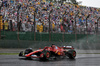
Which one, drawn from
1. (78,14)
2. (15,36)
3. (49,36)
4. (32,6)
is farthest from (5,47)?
(78,14)

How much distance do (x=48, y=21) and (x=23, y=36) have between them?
3558mm

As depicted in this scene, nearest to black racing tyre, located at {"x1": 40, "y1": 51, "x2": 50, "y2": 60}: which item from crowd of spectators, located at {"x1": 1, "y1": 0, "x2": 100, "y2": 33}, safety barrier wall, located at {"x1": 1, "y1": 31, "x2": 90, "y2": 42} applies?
crowd of spectators, located at {"x1": 1, "y1": 0, "x2": 100, "y2": 33}

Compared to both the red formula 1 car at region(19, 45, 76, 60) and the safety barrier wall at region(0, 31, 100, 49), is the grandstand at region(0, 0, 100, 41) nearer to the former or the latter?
the safety barrier wall at region(0, 31, 100, 49)

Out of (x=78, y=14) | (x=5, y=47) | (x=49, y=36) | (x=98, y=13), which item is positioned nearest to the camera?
(x=5, y=47)

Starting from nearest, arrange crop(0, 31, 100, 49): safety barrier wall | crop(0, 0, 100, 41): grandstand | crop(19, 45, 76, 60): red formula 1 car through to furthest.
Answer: crop(19, 45, 76, 60): red formula 1 car → crop(0, 31, 100, 49): safety barrier wall → crop(0, 0, 100, 41): grandstand

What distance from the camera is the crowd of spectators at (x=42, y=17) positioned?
856 inches

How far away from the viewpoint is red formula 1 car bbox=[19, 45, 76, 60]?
1142cm

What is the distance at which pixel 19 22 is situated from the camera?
21.6 meters

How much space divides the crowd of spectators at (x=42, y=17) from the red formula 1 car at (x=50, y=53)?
29.1ft

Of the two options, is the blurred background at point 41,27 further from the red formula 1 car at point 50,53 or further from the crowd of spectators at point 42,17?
the red formula 1 car at point 50,53

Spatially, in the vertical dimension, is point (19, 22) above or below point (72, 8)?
below

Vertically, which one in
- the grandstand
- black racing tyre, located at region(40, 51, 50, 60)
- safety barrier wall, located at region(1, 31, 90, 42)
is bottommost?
black racing tyre, located at region(40, 51, 50, 60)

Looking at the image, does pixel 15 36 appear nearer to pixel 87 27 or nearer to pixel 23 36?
pixel 23 36

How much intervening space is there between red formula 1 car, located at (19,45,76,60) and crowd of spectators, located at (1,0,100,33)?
29.1 feet
